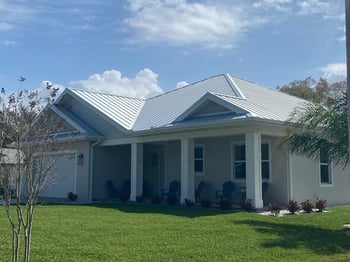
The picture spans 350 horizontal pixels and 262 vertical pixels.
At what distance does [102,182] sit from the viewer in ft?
77.4

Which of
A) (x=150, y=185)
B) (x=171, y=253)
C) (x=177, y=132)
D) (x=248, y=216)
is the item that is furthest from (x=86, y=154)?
(x=171, y=253)

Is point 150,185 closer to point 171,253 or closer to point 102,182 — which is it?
point 102,182

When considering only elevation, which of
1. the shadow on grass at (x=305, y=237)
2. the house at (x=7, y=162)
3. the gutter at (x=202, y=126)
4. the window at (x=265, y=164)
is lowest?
the shadow on grass at (x=305, y=237)

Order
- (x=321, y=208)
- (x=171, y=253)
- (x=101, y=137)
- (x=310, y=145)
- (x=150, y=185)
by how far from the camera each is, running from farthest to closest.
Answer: (x=150, y=185) → (x=101, y=137) → (x=321, y=208) → (x=310, y=145) → (x=171, y=253)

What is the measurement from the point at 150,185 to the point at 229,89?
6.88 metres

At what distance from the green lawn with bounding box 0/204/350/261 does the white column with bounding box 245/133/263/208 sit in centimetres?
149

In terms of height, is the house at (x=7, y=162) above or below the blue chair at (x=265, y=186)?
above

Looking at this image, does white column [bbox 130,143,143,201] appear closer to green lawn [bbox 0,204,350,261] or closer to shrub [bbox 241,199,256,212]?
green lawn [bbox 0,204,350,261]

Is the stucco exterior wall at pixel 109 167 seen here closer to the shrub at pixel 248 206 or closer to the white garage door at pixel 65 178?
the white garage door at pixel 65 178

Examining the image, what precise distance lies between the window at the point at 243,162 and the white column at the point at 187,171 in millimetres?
2174

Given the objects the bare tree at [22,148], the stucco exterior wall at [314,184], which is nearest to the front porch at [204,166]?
the stucco exterior wall at [314,184]

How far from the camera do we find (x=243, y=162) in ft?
65.6

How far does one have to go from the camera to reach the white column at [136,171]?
21.5m

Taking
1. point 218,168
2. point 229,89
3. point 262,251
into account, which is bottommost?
point 262,251
